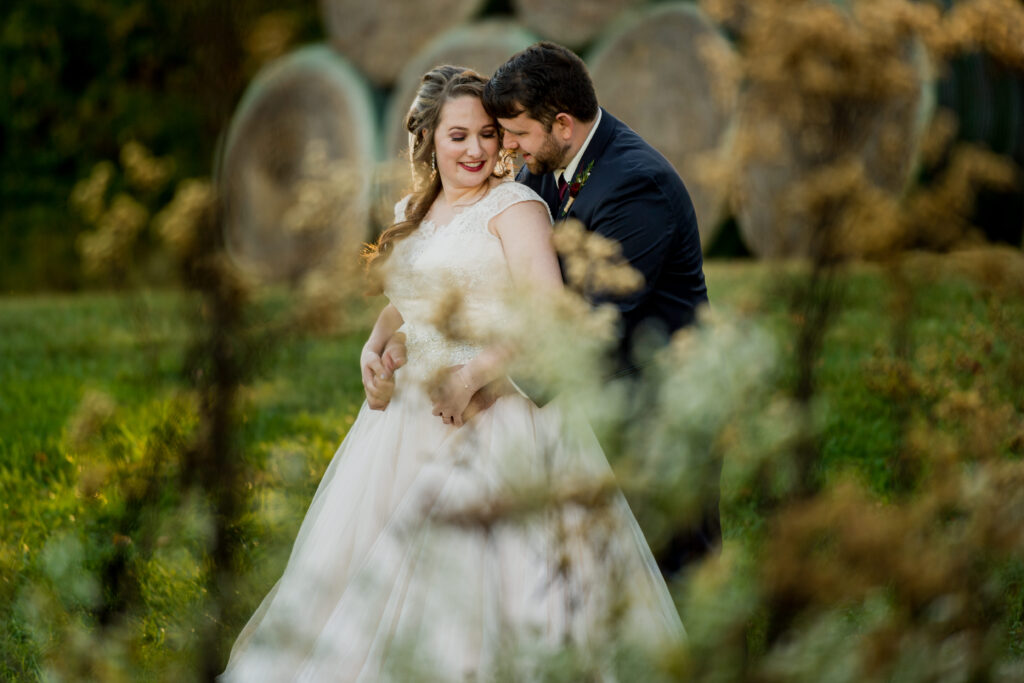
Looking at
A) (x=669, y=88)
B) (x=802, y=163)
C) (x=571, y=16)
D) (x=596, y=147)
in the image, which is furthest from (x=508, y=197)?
(x=571, y=16)

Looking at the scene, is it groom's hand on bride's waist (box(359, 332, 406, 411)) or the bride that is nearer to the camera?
the bride

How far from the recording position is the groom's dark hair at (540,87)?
93.1 inches

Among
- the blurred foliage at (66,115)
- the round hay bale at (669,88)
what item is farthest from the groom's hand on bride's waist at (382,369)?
the blurred foliage at (66,115)

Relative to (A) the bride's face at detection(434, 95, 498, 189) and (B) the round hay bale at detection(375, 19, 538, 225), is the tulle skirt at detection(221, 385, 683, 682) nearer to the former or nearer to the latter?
(A) the bride's face at detection(434, 95, 498, 189)

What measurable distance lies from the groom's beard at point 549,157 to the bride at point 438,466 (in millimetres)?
90

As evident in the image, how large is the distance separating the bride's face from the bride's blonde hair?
3 centimetres

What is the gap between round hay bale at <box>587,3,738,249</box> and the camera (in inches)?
237

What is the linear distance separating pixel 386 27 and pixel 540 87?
503 cm

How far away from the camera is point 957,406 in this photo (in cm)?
158

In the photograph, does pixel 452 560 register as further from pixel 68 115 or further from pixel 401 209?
pixel 68 115

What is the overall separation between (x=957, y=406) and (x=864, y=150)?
4.23 m

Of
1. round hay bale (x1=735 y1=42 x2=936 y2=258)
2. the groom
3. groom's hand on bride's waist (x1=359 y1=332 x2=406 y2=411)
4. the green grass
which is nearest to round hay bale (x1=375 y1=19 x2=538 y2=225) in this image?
round hay bale (x1=735 y1=42 x2=936 y2=258)

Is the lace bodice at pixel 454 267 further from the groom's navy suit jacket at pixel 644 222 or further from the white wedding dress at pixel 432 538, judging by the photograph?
the groom's navy suit jacket at pixel 644 222

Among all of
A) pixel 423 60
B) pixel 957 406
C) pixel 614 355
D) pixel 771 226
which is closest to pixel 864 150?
pixel 771 226
